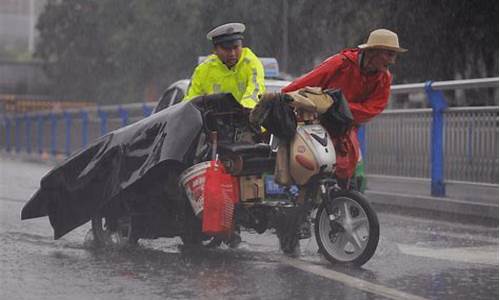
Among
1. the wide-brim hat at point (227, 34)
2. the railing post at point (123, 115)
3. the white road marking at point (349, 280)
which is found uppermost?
the wide-brim hat at point (227, 34)

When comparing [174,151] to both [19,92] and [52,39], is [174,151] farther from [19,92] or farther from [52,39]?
[19,92]

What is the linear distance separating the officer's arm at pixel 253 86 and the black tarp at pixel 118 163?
9.6 inches

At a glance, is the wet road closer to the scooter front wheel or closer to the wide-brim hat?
the scooter front wheel

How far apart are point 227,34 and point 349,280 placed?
8.10 feet

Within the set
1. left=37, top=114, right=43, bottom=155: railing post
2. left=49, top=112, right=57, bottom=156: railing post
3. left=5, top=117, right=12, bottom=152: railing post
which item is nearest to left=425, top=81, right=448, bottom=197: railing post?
left=49, top=112, right=57, bottom=156: railing post

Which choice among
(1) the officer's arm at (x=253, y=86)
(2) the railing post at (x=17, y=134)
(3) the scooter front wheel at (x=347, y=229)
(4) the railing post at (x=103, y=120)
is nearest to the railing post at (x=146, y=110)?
(4) the railing post at (x=103, y=120)

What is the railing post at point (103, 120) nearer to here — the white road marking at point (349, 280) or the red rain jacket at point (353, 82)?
the red rain jacket at point (353, 82)

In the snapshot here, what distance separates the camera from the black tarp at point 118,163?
794 cm

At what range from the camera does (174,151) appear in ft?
25.9

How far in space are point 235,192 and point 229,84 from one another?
3.95 ft

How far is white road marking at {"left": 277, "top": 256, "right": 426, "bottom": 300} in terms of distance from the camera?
637 centimetres

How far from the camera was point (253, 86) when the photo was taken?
8453mm

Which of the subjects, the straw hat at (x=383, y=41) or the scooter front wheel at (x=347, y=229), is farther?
the straw hat at (x=383, y=41)

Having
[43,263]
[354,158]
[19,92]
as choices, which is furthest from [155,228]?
[19,92]
